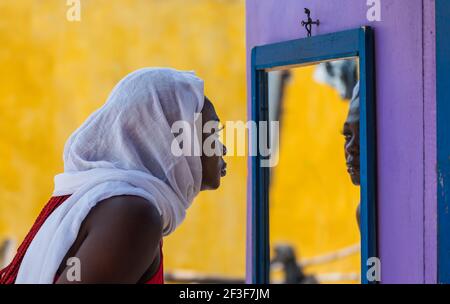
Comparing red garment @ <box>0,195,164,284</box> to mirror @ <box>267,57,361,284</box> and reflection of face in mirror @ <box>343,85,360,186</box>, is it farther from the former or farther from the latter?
mirror @ <box>267,57,361,284</box>

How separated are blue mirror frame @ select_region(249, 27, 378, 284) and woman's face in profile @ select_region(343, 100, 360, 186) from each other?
28 cm

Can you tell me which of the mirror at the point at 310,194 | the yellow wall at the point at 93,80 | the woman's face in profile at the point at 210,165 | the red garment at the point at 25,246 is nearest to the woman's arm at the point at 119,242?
the red garment at the point at 25,246

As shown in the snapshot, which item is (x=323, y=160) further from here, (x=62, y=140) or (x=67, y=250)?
(x=67, y=250)

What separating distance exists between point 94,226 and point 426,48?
4.48ft

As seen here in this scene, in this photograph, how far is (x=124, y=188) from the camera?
5.69ft

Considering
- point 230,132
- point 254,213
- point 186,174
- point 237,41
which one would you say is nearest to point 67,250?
point 186,174

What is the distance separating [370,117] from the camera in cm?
278

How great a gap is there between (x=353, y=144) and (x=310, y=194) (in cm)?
512

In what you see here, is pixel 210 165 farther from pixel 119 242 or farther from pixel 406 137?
pixel 406 137

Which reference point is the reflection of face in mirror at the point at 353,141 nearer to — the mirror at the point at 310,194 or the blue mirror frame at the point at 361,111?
the blue mirror frame at the point at 361,111

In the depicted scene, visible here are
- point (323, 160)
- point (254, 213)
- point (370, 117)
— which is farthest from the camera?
point (323, 160)

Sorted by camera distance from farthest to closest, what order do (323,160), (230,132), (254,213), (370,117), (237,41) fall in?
(237,41) < (323,160) < (230,132) < (254,213) < (370,117)

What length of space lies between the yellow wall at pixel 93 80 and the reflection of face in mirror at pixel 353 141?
544 centimetres

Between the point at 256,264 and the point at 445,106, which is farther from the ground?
the point at 445,106
